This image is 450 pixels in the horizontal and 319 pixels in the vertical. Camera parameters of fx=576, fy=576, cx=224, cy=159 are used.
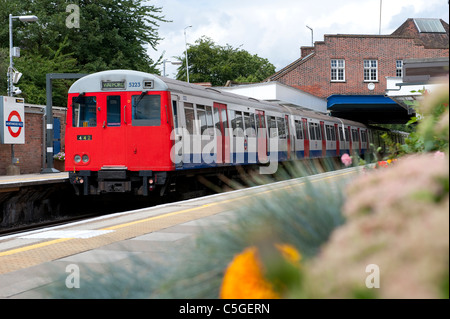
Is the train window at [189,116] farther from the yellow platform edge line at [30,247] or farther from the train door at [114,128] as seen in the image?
the yellow platform edge line at [30,247]

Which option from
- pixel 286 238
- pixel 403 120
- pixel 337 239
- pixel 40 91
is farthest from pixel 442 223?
pixel 403 120

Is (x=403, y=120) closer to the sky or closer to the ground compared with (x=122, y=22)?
closer to the ground

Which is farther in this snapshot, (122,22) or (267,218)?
(122,22)

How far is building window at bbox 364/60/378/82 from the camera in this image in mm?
45250

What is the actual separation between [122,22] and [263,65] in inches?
1682

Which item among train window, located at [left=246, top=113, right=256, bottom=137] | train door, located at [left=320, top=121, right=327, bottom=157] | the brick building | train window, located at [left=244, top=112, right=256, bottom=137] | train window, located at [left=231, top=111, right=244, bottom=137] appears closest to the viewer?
train window, located at [left=231, top=111, right=244, bottom=137]

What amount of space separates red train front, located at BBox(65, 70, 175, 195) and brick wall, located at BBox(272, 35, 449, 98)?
3165 cm

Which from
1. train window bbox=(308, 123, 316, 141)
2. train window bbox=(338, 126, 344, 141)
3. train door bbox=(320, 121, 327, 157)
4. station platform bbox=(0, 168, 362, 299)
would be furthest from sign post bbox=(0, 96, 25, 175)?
train window bbox=(338, 126, 344, 141)

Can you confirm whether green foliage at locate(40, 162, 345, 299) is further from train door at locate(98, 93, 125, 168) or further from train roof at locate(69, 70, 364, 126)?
train door at locate(98, 93, 125, 168)

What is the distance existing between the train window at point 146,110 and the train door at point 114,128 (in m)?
0.21

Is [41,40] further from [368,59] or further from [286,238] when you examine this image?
[286,238]

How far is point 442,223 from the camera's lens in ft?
4.42

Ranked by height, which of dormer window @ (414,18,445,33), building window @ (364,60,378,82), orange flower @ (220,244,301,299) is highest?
dormer window @ (414,18,445,33)

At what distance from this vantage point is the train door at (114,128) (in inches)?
536
